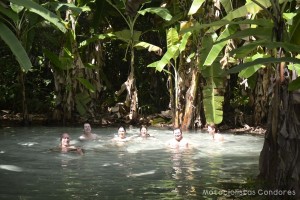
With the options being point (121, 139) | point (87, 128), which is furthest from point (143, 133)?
point (87, 128)

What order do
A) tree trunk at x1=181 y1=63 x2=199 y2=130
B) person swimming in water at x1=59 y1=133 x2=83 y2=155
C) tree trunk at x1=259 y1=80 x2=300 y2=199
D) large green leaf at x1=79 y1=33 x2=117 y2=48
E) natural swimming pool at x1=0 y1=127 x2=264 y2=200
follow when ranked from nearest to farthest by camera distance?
tree trunk at x1=259 y1=80 x2=300 y2=199 < natural swimming pool at x1=0 y1=127 x2=264 y2=200 < person swimming in water at x1=59 y1=133 x2=83 y2=155 < tree trunk at x1=181 y1=63 x2=199 y2=130 < large green leaf at x1=79 y1=33 x2=117 y2=48

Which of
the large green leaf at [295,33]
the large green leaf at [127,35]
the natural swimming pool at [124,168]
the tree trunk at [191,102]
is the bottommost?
the natural swimming pool at [124,168]

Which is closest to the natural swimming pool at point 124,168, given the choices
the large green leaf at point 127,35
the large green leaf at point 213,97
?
the large green leaf at point 213,97

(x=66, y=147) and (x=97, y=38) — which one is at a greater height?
(x=97, y=38)

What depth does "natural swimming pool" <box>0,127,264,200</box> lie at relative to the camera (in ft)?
21.7

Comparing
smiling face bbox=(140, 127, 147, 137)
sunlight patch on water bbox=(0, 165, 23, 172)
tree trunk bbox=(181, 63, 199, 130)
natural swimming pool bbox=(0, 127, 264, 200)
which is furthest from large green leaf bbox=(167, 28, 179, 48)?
sunlight patch on water bbox=(0, 165, 23, 172)

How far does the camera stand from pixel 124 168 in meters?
8.56

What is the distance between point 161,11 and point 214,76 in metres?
3.06

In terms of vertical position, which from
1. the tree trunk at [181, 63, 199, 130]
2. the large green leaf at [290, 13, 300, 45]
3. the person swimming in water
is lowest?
the person swimming in water

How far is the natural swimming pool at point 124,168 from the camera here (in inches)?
260

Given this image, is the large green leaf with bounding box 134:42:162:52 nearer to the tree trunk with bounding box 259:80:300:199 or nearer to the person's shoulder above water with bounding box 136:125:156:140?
the person's shoulder above water with bounding box 136:125:156:140

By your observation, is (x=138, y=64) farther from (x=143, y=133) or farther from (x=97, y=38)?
(x=143, y=133)

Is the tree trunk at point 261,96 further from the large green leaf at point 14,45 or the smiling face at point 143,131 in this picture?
the large green leaf at point 14,45

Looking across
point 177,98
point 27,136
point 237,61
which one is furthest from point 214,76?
point 27,136
